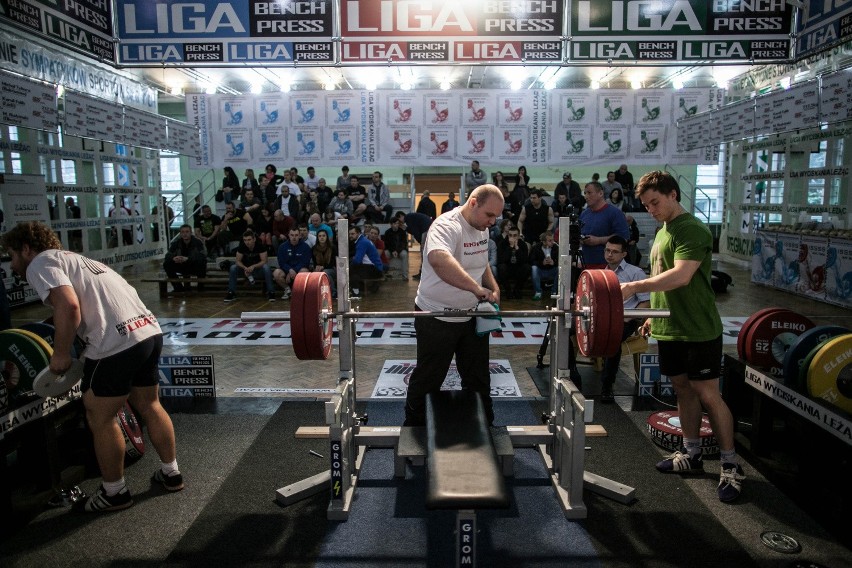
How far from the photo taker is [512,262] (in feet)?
28.3

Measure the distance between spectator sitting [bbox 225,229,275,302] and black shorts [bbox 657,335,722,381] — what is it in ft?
21.7

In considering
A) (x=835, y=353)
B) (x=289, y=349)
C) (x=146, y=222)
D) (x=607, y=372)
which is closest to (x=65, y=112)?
(x=289, y=349)

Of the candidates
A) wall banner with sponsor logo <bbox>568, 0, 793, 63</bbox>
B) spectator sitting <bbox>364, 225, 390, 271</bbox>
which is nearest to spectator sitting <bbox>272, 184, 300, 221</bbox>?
spectator sitting <bbox>364, 225, 390, 271</bbox>

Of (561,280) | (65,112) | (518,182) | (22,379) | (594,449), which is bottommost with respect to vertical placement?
(594,449)

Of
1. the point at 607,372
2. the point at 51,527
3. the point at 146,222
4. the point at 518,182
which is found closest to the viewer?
the point at 51,527

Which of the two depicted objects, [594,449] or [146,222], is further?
[146,222]

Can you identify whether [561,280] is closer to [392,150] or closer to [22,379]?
[22,379]

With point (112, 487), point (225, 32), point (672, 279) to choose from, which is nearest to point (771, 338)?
point (672, 279)

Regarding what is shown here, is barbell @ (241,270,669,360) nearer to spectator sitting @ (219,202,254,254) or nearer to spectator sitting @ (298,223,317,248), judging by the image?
spectator sitting @ (298,223,317,248)

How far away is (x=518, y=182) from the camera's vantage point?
11711mm

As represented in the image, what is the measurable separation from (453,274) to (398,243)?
7813 millimetres

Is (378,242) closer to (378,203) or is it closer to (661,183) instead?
(378,203)

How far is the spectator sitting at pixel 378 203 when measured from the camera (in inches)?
458

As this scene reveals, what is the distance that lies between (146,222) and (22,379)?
35.7 feet
